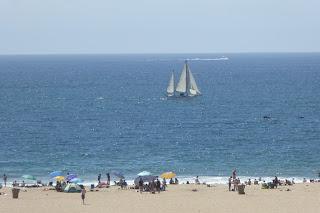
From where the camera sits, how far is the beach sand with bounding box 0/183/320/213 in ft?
143

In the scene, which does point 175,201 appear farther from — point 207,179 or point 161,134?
point 161,134

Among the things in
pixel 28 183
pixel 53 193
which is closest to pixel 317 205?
pixel 53 193

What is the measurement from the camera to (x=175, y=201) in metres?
46.5

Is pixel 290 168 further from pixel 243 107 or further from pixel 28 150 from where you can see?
pixel 243 107

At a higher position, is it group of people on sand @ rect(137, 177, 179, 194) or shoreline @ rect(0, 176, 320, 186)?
shoreline @ rect(0, 176, 320, 186)

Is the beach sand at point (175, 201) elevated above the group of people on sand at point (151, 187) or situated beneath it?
situated beneath

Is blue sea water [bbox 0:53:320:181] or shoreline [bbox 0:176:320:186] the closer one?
shoreline [bbox 0:176:320:186]

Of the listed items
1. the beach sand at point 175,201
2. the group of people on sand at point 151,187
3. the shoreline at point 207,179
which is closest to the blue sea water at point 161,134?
the shoreline at point 207,179

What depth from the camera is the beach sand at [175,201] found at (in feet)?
Answer: 143

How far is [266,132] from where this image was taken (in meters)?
90.1

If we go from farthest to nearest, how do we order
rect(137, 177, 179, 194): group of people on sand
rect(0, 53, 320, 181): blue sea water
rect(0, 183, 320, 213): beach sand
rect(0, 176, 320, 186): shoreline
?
rect(0, 53, 320, 181): blue sea water
rect(0, 176, 320, 186): shoreline
rect(137, 177, 179, 194): group of people on sand
rect(0, 183, 320, 213): beach sand

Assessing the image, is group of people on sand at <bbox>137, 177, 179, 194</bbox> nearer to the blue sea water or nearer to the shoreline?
the shoreline

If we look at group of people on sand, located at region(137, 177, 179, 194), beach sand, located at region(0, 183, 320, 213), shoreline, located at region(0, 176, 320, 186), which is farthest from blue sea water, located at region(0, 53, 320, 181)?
beach sand, located at region(0, 183, 320, 213)

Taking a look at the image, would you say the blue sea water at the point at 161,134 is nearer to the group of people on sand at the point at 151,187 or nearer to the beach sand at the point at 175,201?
the group of people on sand at the point at 151,187
